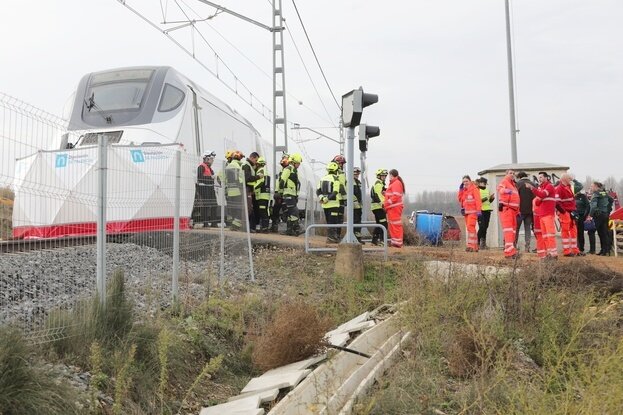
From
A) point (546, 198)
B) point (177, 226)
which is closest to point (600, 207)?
point (546, 198)

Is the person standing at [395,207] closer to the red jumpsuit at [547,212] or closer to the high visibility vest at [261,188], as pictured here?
the red jumpsuit at [547,212]

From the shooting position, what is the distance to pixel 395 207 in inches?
545

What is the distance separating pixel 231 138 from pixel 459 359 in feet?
39.3

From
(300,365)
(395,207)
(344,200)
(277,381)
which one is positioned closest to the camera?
(277,381)

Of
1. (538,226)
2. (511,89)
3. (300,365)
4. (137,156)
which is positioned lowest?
(300,365)

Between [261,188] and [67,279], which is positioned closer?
[67,279]

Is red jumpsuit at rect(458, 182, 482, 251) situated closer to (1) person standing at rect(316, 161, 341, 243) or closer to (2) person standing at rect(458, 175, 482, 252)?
(2) person standing at rect(458, 175, 482, 252)

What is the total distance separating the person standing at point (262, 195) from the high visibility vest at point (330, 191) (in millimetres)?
1958

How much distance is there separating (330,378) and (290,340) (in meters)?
0.75

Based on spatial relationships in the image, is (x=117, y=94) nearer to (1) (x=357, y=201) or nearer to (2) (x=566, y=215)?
(1) (x=357, y=201)

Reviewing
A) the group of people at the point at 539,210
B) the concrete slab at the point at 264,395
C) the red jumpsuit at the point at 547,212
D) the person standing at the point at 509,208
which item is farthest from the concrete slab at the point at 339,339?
the red jumpsuit at the point at 547,212

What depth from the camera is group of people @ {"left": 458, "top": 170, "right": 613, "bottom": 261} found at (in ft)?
40.9

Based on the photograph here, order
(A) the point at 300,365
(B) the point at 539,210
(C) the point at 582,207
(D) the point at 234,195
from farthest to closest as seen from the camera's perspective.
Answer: (C) the point at 582,207 → (B) the point at 539,210 → (D) the point at 234,195 → (A) the point at 300,365

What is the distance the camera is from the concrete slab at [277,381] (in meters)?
5.01
